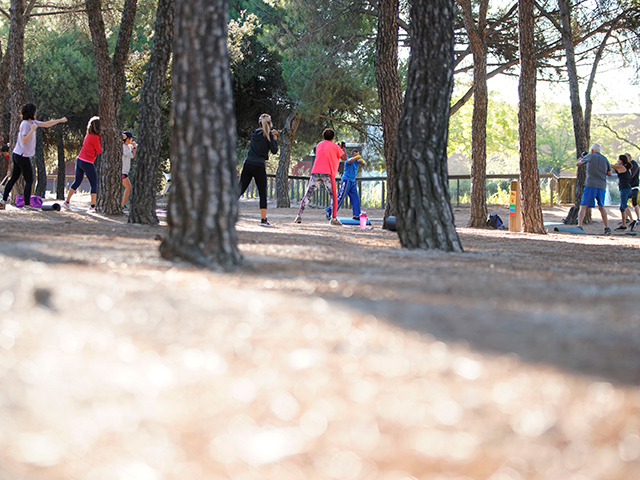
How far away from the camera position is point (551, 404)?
6.14 ft

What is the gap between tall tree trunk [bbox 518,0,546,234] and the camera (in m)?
11.7

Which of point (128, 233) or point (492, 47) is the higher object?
point (492, 47)

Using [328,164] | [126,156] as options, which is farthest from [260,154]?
[126,156]

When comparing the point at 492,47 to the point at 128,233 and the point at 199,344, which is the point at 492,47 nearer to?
the point at 128,233

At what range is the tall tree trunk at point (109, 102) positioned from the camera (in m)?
11.9

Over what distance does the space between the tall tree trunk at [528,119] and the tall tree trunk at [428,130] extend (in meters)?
5.85

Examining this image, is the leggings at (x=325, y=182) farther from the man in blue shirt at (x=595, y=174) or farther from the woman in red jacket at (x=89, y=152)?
the man in blue shirt at (x=595, y=174)

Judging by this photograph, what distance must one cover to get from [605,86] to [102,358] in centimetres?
2046

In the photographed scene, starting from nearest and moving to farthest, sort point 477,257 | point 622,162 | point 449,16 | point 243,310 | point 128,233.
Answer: point 243,310
point 477,257
point 449,16
point 128,233
point 622,162

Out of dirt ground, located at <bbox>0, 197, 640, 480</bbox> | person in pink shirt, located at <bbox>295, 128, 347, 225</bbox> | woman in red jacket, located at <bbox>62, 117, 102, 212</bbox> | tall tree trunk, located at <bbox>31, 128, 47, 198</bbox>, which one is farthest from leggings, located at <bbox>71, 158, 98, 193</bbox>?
tall tree trunk, located at <bbox>31, 128, 47, 198</bbox>

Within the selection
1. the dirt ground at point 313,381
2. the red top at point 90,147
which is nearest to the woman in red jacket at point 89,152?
the red top at point 90,147

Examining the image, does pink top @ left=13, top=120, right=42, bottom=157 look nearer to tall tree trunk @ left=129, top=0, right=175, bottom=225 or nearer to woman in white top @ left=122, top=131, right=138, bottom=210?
woman in white top @ left=122, top=131, right=138, bottom=210

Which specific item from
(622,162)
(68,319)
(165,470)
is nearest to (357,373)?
(165,470)

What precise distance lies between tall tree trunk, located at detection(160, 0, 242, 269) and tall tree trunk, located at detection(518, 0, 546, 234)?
838cm
